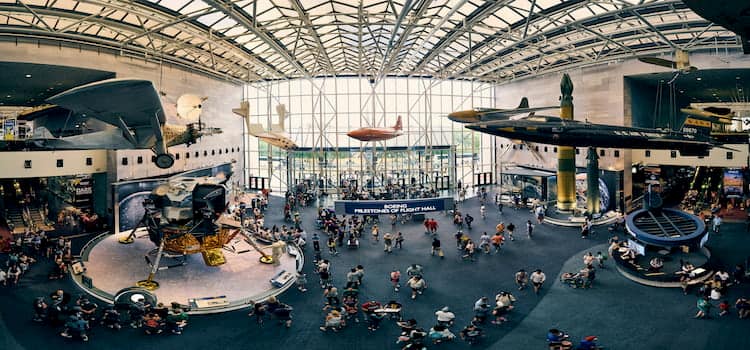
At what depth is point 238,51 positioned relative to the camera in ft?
80.1

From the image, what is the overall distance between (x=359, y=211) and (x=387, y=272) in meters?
4.22

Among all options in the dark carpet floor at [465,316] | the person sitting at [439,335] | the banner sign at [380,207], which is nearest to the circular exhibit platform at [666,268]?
the dark carpet floor at [465,316]

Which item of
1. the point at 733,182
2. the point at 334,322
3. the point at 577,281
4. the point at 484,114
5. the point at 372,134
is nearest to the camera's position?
the point at 334,322

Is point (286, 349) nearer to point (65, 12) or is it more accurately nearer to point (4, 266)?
point (4, 266)

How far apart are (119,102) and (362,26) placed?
1333 centimetres

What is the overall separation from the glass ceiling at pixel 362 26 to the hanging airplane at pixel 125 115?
400 centimetres

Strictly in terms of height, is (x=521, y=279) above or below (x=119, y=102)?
below

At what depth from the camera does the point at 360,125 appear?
1356 inches

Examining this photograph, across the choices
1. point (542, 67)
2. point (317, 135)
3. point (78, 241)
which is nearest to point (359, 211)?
point (78, 241)

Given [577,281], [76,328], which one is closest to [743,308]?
[577,281]

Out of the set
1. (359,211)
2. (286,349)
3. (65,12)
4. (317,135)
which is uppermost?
(65,12)

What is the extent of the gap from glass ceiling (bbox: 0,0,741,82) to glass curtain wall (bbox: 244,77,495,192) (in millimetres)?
5839

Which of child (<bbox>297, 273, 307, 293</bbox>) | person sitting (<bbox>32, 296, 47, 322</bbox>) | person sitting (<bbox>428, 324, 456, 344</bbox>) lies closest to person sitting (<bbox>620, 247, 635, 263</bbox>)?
person sitting (<bbox>428, 324, 456, 344</bbox>)

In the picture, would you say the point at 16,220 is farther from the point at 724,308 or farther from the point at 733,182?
the point at 733,182
